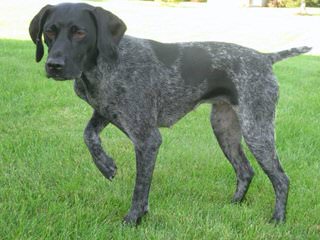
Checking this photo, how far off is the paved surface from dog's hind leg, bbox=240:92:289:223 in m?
12.8

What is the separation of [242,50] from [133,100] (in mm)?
1168

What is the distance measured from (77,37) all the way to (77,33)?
0.09 ft

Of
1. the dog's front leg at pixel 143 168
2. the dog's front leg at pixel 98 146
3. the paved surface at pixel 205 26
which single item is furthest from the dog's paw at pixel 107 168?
the paved surface at pixel 205 26

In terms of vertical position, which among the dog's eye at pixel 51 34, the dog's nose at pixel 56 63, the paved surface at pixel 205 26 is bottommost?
the paved surface at pixel 205 26

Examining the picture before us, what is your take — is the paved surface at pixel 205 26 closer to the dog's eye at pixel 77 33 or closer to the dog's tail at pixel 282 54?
the dog's tail at pixel 282 54

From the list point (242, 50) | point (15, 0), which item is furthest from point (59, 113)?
point (15, 0)

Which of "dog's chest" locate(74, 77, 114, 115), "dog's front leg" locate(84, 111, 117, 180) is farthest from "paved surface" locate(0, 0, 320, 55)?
"dog's chest" locate(74, 77, 114, 115)

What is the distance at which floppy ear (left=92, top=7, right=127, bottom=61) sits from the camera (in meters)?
3.92

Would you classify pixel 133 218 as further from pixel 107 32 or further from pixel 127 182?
pixel 107 32

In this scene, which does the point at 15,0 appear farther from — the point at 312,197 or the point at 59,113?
the point at 312,197

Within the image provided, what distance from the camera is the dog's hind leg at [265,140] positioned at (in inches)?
180

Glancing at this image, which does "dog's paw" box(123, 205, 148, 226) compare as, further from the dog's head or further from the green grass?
the dog's head

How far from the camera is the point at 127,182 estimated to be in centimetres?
509

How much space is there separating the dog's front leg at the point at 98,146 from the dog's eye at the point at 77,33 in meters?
0.84
